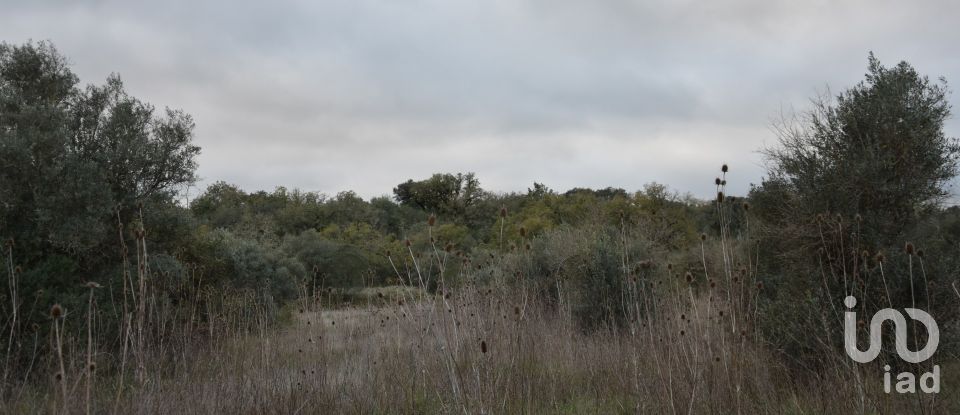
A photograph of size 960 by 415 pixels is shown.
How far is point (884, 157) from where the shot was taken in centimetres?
909

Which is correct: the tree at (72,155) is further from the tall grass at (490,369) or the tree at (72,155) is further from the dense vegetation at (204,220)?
the tall grass at (490,369)

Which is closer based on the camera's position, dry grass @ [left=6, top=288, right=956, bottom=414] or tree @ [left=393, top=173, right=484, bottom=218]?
dry grass @ [left=6, top=288, right=956, bottom=414]

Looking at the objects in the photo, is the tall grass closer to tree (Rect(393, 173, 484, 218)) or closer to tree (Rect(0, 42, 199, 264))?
tree (Rect(0, 42, 199, 264))

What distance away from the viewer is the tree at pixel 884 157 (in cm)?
917

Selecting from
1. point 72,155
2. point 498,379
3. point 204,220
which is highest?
point 72,155

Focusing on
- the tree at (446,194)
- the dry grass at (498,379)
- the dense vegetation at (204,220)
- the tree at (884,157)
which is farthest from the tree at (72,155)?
the tree at (446,194)

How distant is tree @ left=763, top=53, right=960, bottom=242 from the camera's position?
30.1ft

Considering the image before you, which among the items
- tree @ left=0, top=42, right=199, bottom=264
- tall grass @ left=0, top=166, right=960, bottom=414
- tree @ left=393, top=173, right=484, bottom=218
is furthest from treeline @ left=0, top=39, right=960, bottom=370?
tree @ left=393, top=173, right=484, bottom=218

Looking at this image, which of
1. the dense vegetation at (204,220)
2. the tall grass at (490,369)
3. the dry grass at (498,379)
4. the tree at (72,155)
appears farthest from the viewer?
the tree at (72,155)

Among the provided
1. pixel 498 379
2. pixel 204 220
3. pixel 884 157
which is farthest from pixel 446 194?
pixel 498 379

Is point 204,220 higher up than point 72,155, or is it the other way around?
point 72,155

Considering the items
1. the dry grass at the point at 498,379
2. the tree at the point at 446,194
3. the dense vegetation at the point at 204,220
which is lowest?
the dry grass at the point at 498,379

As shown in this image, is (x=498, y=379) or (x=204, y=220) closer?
(x=498, y=379)

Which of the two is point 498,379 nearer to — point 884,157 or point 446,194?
point 884,157
